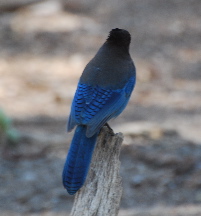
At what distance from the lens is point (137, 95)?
10.5 metres

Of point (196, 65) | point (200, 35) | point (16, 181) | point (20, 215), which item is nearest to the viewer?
point (20, 215)

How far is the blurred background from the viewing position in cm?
707

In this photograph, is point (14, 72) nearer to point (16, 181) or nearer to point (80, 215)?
point (16, 181)

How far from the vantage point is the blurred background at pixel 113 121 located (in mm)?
7070

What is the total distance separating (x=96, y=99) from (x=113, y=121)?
494cm

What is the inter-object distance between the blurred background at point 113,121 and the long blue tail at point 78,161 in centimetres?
248

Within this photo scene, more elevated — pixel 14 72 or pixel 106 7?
pixel 106 7

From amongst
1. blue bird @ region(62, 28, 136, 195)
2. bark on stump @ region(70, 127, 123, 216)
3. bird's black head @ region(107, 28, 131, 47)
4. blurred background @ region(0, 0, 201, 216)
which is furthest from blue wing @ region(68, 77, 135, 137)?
blurred background @ region(0, 0, 201, 216)

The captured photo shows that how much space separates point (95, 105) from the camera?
168 inches

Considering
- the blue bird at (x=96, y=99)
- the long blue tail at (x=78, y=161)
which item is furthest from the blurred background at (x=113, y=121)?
the long blue tail at (x=78, y=161)

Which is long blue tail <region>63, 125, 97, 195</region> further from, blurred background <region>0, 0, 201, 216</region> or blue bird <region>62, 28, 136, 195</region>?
blurred background <region>0, 0, 201, 216</region>

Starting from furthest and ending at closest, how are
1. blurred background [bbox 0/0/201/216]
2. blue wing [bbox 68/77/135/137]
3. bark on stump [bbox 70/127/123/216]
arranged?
blurred background [bbox 0/0/201/216] < blue wing [bbox 68/77/135/137] < bark on stump [bbox 70/127/123/216]

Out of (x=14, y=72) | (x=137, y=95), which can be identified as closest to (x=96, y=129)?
(x=137, y=95)

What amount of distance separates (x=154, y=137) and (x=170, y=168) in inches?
36.3
